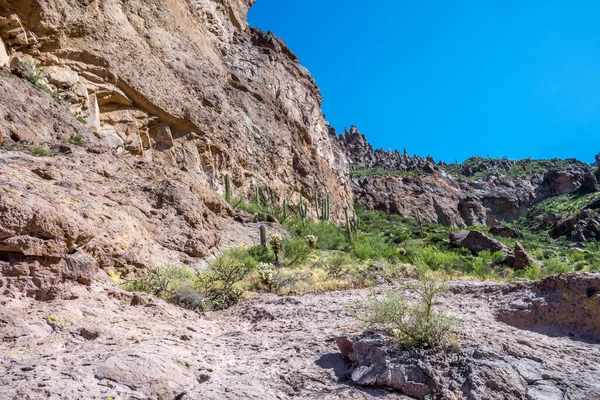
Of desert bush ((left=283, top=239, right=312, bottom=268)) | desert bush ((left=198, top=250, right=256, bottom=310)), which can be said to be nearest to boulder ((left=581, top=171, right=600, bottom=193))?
desert bush ((left=283, top=239, right=312, bottom=268))

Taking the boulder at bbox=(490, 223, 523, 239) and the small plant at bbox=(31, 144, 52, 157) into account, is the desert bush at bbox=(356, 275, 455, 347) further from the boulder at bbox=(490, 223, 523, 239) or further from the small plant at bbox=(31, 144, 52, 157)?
the boulder at bbox=(490, 223, 523, 239)

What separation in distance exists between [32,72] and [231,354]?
14.3 meters

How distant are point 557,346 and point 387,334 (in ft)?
6.47

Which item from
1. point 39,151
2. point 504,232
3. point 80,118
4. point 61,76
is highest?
point 504,232

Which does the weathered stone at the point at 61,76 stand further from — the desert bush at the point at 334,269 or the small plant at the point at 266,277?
the desert bush at the point at 334,269

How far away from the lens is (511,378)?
3467 mm

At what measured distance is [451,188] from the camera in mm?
58219

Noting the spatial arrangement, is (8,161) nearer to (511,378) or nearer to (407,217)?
(511,378)

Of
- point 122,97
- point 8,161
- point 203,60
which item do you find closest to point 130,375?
point 8,161

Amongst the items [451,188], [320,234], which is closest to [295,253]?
[320,234]

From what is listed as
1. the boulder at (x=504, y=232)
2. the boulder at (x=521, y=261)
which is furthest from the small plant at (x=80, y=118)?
the boulder at (x=504, y=232)

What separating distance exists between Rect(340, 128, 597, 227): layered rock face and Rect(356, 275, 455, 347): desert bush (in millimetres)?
45298

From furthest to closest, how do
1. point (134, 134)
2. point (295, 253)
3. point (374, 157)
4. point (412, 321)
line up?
1. point (374, 157)
2. point (134, 134)
3. point (295, 253)
4. point (412, 321)

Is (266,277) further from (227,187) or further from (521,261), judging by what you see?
(227,187)
